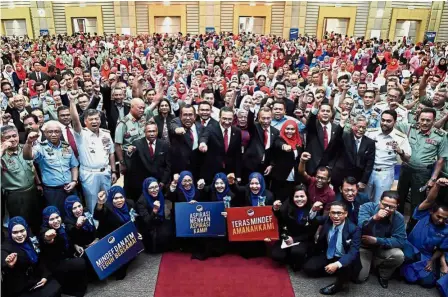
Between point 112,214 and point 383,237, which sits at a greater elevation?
point 112,214

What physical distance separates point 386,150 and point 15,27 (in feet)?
91.2

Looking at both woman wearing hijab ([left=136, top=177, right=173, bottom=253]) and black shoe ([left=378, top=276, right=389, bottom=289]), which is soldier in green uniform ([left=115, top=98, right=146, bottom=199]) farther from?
black shoe ([left=378, top=276, right=389, bottom=289])

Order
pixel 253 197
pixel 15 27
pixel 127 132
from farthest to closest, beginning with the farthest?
pixel 15 27 → pixel 127 132 → pixel 253 197

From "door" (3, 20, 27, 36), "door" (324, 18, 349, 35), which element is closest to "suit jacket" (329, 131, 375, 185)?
"door" (324, 18, 349, 35)

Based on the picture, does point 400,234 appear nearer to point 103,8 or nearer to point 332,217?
point 332,217

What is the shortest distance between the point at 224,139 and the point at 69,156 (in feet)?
6.19

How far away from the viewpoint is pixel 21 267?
3129mm

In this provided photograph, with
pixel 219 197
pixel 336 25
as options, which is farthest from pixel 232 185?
pixel 336 25

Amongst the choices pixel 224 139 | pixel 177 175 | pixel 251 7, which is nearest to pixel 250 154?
pixel 224 139

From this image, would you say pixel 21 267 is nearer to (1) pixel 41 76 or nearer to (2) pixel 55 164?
(2) pixel 55 164

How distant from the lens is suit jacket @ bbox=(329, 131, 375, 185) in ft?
13.9

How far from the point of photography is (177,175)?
165 inches

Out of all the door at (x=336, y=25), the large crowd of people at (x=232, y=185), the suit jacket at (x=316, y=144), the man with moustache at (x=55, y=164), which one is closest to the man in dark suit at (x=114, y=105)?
the large crowd of people at (x=232, y=185)

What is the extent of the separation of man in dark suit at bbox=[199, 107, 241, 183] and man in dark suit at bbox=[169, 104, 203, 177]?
0.50ft
